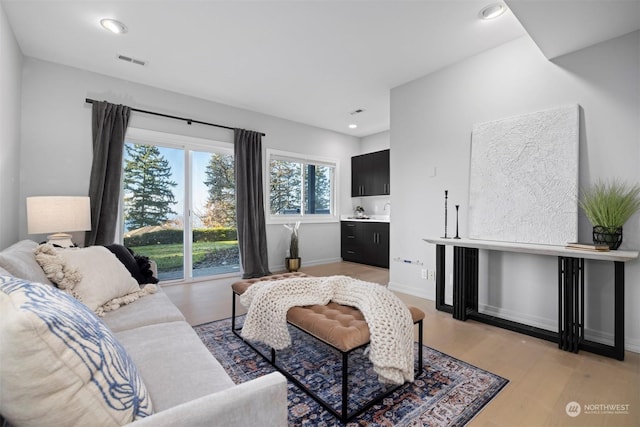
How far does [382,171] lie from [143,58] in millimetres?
4041

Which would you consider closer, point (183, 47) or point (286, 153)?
point (183, 47)

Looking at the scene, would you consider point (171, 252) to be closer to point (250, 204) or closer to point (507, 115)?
point (250, 204)

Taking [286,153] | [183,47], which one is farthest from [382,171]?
[183,47]

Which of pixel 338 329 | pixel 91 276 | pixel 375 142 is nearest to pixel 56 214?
pixel 91 276

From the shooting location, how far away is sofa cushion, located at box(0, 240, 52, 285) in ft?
4.36

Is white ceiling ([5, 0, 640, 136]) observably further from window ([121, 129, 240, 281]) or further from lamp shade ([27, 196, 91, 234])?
lamp shade ([27, 196, 91, 234])

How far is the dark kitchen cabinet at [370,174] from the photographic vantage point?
5535 mm

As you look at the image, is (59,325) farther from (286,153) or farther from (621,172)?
(286,153)

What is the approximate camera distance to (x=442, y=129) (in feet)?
10.8

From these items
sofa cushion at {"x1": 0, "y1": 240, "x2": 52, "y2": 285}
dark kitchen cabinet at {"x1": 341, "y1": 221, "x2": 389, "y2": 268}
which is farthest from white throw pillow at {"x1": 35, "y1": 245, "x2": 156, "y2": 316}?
dark kitchen cabinet at {"x1": 341, "y1": 221, "x2": 389, "y2": 268}

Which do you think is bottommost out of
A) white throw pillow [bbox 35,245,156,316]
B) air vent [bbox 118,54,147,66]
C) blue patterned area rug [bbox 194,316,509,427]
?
blue patterned area rug [bbox 194,316,509,427]

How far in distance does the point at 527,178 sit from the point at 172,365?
3.01 meters

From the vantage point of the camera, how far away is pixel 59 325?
65cm

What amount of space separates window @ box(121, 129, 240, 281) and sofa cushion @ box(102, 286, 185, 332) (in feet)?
7.38
